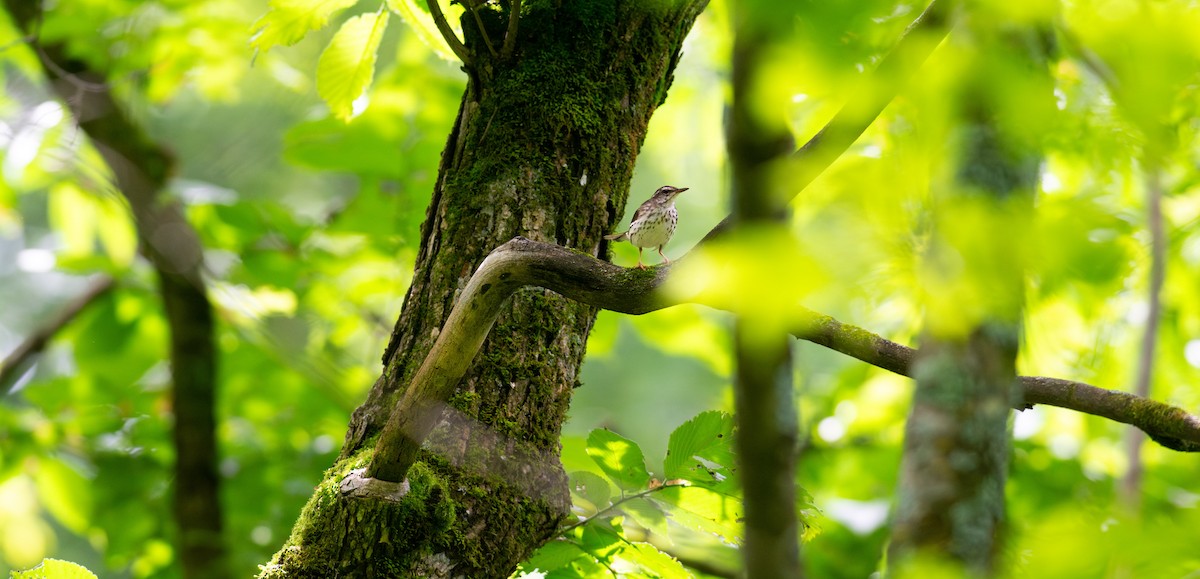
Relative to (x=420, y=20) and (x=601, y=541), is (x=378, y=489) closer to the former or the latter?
(x=601, y=541)

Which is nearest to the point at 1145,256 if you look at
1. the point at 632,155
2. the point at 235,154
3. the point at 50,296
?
the point at 632,155

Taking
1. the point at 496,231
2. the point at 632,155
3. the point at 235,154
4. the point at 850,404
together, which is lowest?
the point at 496,231

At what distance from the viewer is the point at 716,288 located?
0.83m

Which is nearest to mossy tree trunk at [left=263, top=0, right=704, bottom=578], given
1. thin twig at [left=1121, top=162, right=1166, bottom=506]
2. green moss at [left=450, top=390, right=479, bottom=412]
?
green moss at [left=450, top=390, right=479, bottom=412]

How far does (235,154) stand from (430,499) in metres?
2.41

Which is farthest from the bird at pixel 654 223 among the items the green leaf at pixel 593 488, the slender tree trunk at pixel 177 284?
the slender tree trunk at pixel 177 284

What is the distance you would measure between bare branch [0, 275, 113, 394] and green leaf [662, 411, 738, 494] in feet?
13.3

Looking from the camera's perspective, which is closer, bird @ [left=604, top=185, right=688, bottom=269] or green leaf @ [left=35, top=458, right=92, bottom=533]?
bird @ [left=604, top=185, right=688, bottom=269]

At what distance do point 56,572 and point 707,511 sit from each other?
4.31 feet

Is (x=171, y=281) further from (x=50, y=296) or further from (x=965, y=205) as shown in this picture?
(x=50, y=296)

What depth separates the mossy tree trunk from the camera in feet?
5.08

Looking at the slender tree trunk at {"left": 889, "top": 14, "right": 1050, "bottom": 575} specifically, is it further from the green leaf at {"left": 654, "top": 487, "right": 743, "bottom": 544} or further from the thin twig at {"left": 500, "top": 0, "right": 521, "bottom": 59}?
the thin twig at {"left": 500, "top": 0, "right": 521, "bottom": 59}

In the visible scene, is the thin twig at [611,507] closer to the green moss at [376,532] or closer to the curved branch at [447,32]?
the green moss at [376,532]

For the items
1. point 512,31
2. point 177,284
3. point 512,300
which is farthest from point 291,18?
point 177,284
